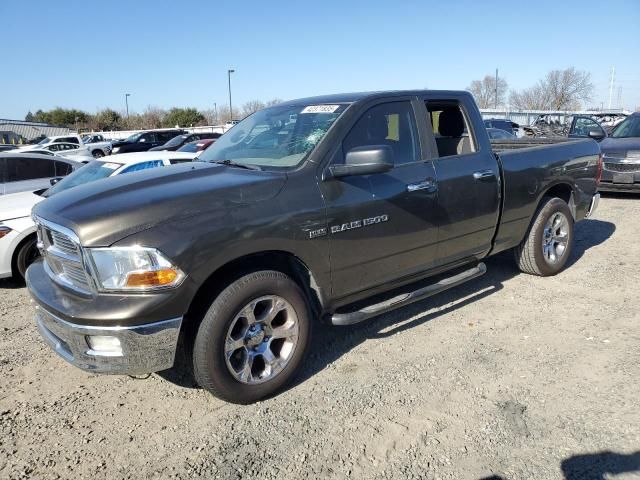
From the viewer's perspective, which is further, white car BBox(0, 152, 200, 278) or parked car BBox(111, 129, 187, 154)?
parked car BBox(111, 129, 187, 154)

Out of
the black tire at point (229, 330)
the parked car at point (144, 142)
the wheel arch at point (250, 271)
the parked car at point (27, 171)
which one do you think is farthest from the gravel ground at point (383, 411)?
the parked car at point (144, 142)

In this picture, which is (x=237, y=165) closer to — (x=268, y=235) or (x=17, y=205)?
(x=268, y=235)

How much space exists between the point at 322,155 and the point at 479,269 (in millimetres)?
1983

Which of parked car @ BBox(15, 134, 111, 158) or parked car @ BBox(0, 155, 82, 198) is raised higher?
parked car @ BBox(15, 134, 111, 158)

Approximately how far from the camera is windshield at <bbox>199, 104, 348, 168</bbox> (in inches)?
141

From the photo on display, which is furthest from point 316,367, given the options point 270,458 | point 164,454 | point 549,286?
point 549,286

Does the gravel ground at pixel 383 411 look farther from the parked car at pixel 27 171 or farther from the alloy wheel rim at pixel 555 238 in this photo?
the parked car at pixel 27 171

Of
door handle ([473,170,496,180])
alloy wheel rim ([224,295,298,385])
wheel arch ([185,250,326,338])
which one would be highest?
door handle ([473,170,496,180])

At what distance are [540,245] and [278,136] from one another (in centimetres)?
315

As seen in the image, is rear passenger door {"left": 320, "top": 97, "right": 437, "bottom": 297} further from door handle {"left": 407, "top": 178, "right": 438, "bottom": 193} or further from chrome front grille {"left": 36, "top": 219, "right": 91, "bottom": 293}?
chrome front grille {"left": 36, "top": 219, "right": 91, "bottom": 293}

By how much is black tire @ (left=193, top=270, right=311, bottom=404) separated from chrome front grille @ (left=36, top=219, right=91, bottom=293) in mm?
729

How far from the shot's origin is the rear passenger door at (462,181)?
4125 mm

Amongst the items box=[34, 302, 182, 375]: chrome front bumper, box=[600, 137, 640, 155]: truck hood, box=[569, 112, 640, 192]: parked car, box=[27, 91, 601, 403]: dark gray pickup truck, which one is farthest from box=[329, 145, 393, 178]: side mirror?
box=[600, 137, 640, 155]: truck hood

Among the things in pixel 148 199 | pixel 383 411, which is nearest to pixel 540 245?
pixel 383 411
